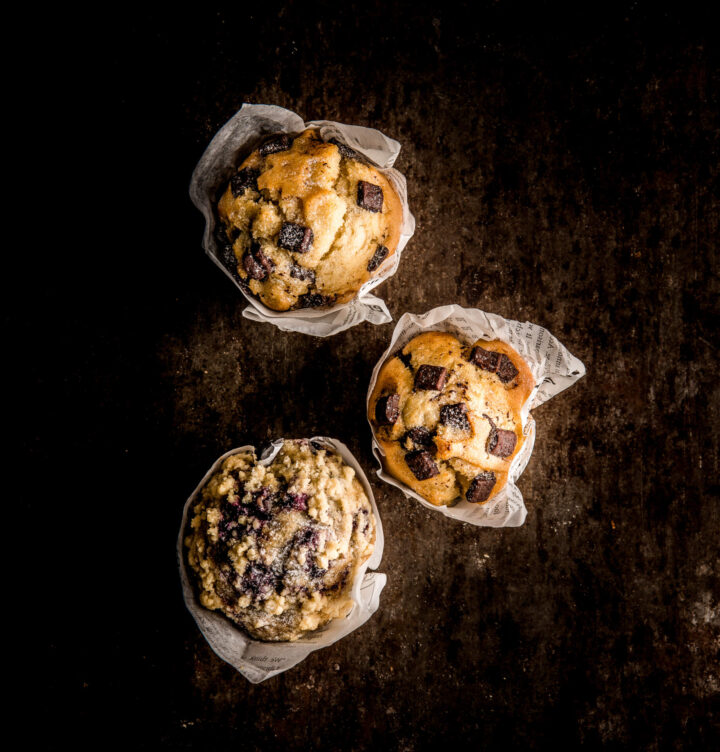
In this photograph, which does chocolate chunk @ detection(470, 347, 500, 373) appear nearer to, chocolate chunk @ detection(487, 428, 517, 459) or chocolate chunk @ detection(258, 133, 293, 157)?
chocolate chunk @ detection(487, 428, 517, 459)

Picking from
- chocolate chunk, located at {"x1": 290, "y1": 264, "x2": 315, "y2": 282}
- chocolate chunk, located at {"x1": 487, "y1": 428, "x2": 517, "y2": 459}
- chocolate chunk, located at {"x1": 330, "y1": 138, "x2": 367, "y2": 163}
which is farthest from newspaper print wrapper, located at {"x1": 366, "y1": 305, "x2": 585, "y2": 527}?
chocolate chunk, located at {"x1": 330, "y1": 138, "x2": 367, "y2": 163}

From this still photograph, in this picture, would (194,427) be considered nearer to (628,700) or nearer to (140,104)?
(140,104)

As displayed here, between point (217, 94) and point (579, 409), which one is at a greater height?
point (217, 94)

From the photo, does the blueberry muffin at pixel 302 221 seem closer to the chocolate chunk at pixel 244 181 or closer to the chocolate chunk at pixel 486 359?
the chocolate chunk at pixel 244 181

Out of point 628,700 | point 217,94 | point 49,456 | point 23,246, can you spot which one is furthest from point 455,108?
point 628,700

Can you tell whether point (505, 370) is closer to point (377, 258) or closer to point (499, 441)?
point (499, 441)

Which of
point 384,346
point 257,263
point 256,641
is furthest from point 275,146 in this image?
point 256,641

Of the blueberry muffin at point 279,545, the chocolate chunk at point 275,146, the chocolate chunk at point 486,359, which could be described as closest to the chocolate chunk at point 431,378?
the chocolate chunk at point 486,359
